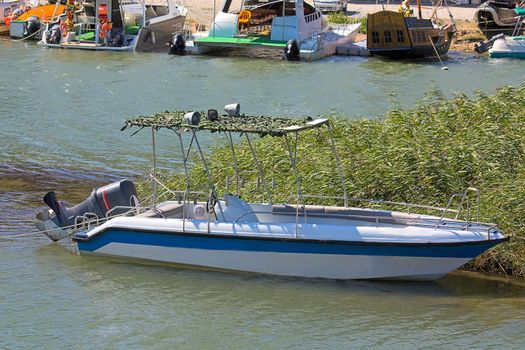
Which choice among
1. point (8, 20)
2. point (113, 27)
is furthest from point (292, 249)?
point (8, 20)

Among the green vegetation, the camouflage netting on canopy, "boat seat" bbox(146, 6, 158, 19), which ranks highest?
the camouflage netting on canopy

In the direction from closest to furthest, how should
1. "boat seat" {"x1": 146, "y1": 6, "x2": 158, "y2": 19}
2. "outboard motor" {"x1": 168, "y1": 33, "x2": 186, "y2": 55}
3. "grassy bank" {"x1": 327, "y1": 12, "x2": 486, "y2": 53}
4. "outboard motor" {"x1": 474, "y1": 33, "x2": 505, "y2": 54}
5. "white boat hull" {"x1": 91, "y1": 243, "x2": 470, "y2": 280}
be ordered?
"white boat hull" {"x1": 91, "y1": 243, "x2": 470, "y2": 280} → "outboard motor" {"x1": 168, "y1": 33, "x2": 186, "y2": 55} → "outboard motor" {"x1": 474, "y1": 33, "x2": 505, "y2": 54} → "grassy bank" {"x1": 327, "y1": 12, "x2": 486, "y2": 53} → "boat seat" {"x1": 146, "y1": 6, "x2": 158, "y2": 19}

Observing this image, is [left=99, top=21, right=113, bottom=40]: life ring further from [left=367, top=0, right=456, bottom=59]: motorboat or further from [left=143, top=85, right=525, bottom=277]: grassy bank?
[left=143, top=85, right=525, bottom=277]: grassy bank

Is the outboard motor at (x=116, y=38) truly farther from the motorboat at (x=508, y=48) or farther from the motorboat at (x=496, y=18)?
the motorboat at (x=496, y=18)

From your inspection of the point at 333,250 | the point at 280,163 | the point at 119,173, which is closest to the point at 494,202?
the point at 333,250

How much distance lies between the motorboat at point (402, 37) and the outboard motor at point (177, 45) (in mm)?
6241

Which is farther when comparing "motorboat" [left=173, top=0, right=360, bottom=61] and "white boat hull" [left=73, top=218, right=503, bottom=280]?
"motorboat" [left=173, top=0, right=360, bottom=61]

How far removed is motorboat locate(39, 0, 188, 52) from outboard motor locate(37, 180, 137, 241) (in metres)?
23.9

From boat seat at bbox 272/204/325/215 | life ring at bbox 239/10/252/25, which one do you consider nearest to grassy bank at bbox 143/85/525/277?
boat seat at bbox 272/204/325/215

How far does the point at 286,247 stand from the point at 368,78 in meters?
19.8

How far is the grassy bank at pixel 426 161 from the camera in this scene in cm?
1286

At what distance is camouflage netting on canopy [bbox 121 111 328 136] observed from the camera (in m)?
12.1

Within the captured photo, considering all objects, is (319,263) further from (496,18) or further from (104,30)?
(496,18)

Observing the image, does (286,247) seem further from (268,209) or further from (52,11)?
(52,11)
